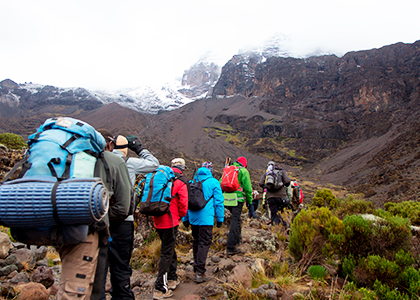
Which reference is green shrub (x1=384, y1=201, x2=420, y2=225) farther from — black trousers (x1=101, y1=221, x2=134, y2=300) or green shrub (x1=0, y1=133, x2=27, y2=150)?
green shrub (x1=0, y1=133, x2=27, y2=150)

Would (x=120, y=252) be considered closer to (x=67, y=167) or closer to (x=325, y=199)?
(x=67, y=167)

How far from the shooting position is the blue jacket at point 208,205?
163 inches

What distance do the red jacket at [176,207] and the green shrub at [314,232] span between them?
1.82 metres

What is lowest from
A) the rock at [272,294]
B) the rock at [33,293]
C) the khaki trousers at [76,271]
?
the rock at [272,294]

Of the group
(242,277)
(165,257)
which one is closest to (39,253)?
(165,257)

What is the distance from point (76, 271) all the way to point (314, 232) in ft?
10.5

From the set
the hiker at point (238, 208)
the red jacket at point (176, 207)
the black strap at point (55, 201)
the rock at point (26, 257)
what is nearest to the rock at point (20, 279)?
the rock at point (26, 257)

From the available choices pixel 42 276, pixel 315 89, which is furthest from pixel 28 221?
pixel 315 89

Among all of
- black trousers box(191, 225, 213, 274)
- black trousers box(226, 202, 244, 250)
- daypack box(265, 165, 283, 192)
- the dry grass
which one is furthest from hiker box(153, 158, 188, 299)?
daypack box(265, 165, 283, 192)

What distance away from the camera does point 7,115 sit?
465 feet

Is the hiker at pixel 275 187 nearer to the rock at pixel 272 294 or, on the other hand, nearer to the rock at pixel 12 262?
the rock at pixel 272 294

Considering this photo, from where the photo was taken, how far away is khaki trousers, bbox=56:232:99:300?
184 cm

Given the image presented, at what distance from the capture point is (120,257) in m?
2.66

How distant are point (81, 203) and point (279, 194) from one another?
5387 mm
